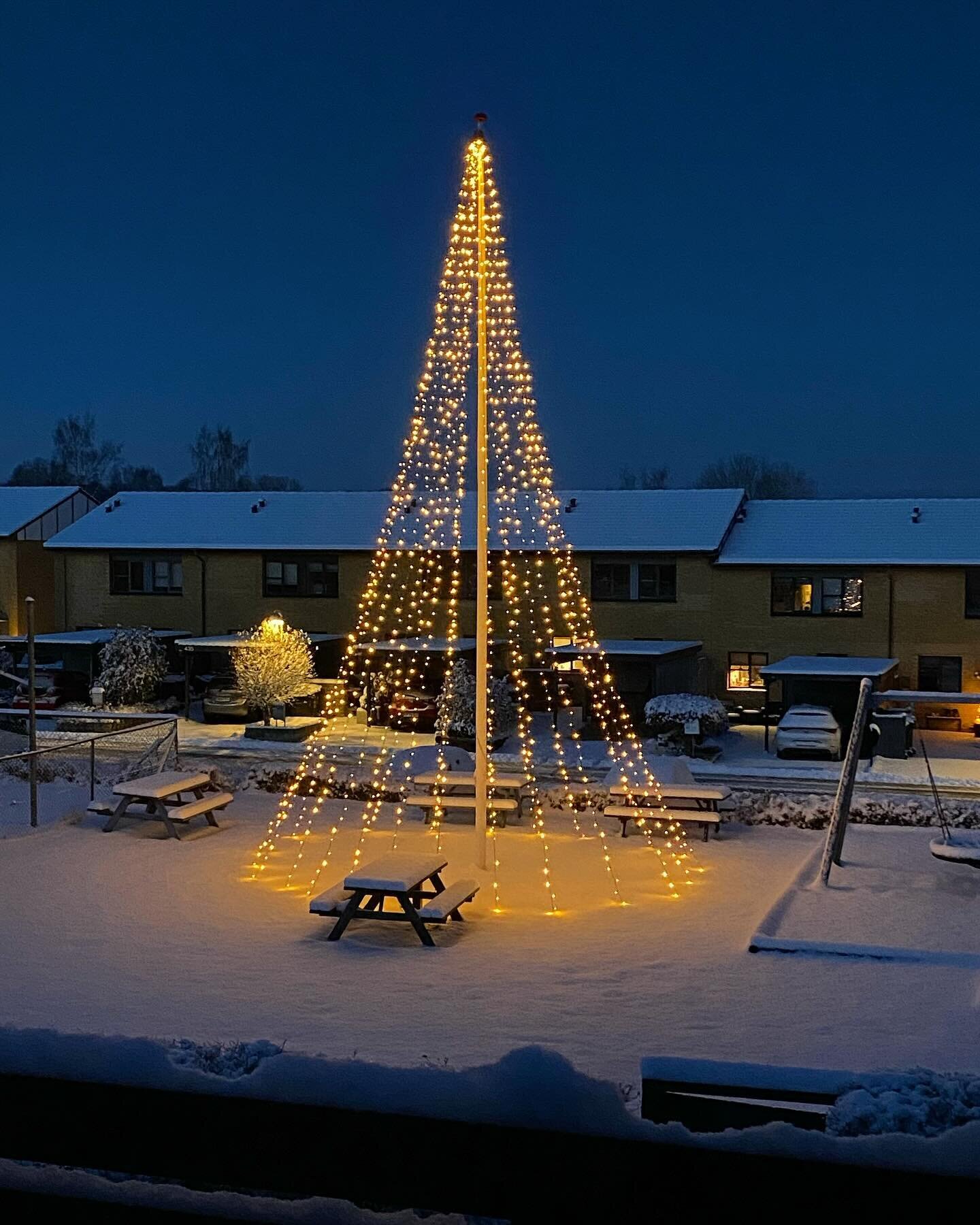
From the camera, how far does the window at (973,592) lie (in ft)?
96.2

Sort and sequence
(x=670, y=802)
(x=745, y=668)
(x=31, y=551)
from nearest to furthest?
(x=670, y=802) < (x=745, y=668) < (x=31, y=551)

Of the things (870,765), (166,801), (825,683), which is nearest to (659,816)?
(166,801)

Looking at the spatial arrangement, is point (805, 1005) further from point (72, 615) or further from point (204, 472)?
point (204, 472)

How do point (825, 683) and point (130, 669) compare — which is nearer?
point (825, 683)

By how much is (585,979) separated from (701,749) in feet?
53.0

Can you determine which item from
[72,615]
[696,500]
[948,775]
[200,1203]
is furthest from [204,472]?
[200,1203]

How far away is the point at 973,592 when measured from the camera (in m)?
29.4

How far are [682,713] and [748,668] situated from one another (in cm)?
580

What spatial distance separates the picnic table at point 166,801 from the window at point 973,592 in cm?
2012

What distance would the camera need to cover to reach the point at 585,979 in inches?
371

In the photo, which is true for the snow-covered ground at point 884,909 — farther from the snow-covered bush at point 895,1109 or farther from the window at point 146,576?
the window at point 146,576

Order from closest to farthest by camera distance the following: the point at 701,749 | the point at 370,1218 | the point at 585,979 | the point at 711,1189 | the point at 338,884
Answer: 1. the point at 711,1189
2. the point at 370,1218
3. the point at 585,979
4. the point at 338,884
5. the point at 701,749

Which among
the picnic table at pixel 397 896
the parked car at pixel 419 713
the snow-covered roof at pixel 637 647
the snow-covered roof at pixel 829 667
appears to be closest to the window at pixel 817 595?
the snow-covered roof at pixel 829 667

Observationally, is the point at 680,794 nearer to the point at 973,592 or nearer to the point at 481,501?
the point at 481,501
